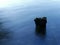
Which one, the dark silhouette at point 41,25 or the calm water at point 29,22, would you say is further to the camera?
the dark silhouette at point 41,25

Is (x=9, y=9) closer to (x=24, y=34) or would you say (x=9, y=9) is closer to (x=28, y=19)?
(x=28, y=19)

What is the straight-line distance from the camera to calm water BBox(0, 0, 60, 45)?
351 centimetres

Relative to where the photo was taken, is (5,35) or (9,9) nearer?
(5,35)

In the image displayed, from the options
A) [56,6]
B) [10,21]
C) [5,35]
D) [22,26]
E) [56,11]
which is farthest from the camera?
[56,6]

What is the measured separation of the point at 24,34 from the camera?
3.79m

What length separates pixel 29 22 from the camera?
4398 millimetres

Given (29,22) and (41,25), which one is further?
(29,22)

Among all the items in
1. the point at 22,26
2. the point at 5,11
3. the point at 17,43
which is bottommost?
the point at 17,43

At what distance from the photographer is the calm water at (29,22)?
11.5 feet

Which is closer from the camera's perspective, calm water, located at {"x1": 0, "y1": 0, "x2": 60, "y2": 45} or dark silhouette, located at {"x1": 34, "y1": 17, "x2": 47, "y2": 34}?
Answer: calm water, located at {"x1": 0, "y1": 0, "x2": 60, "y2": 45}

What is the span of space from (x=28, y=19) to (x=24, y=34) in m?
0.88

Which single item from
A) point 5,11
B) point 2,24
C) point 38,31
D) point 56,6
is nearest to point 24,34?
point 38,31

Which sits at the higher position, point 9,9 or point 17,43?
point 9,9

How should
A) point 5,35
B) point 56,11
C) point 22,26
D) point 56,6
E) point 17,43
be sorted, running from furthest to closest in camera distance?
point 56,6, point 56,11, point 22,26, point 5,35, point 17,43
